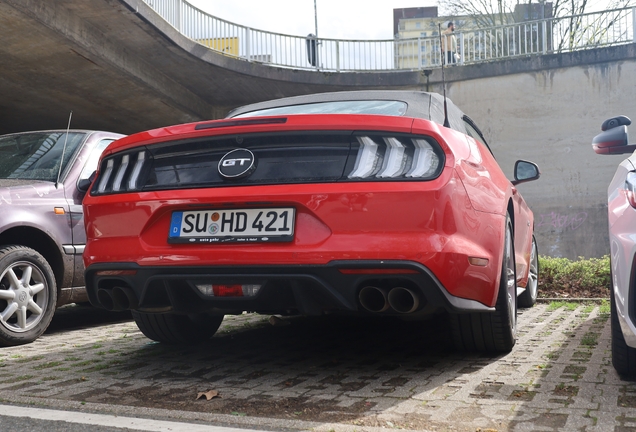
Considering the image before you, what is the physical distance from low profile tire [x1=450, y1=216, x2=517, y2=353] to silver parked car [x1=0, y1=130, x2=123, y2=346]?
3.10 metres

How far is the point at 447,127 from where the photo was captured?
3.60m

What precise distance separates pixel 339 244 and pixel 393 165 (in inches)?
17.1

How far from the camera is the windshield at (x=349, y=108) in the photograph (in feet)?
12.9

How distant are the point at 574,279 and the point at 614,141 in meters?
5.26

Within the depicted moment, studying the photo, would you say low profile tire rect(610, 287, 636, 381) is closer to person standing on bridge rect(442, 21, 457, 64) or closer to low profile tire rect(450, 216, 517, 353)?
low profile tire rect(450, 216, 517, 353)

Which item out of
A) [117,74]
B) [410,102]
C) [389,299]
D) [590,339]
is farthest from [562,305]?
[117,74]

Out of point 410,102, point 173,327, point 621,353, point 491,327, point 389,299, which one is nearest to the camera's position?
point 389,299

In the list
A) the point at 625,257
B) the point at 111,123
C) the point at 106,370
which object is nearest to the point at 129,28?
the point at 111,123

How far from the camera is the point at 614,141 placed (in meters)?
4.15

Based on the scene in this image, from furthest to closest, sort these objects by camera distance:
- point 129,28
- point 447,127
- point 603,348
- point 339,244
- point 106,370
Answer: point 129,28 < point 603,348 < point 106,370 < point 447,127 < point 339,244

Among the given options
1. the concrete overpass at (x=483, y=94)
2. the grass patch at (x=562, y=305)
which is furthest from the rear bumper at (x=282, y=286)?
the concrete overpass at (x=483, y=94)

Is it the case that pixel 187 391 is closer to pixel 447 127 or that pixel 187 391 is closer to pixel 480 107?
pixel 447 127

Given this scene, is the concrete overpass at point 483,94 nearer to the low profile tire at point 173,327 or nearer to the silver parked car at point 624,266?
the low profile tire at point 173,327

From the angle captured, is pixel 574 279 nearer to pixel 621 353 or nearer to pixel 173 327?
pixel 621 353
